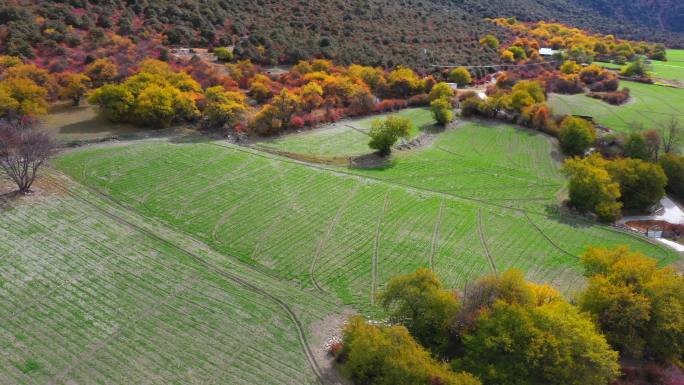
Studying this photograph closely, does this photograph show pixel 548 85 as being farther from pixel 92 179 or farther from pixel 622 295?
pixel 92 179

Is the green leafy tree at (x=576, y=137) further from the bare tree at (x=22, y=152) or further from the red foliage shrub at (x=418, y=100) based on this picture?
the bare tree at (x=22, y=152)

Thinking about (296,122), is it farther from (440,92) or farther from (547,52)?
(547,52)

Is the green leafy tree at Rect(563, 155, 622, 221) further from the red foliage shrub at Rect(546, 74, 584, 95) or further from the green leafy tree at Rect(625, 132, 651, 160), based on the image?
the red foliage shrub at Rect(546, 74, 584, 95)

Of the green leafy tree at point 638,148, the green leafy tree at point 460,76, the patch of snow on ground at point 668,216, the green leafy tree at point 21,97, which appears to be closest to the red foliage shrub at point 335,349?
the patch of snow on ground at point 668,216

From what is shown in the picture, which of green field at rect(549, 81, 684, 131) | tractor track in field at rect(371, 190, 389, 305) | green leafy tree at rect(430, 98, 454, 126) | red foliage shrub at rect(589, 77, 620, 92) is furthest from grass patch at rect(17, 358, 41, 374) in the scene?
red foliage shrub at rect(589, 77, 620, 92)

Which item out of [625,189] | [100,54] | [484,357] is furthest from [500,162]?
[100,54]
